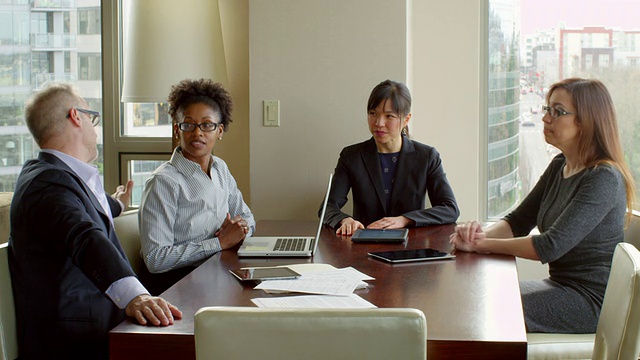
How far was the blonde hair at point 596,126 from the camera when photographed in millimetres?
2531

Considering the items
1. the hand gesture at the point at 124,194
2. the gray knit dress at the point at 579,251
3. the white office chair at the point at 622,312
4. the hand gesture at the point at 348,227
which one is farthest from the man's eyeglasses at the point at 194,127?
the white office chair at the point at 622,312

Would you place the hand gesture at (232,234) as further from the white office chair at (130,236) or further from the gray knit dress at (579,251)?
the gray knit dress at (579,251)

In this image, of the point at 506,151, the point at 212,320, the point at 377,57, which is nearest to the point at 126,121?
the point at 377,57

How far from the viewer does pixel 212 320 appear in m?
1.28

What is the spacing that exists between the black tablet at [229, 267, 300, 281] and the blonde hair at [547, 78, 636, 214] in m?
1.12

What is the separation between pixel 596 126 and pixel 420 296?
1063 millimetres

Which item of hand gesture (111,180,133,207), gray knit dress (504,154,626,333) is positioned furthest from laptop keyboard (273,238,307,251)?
gray knit dress (504,154,626,333)

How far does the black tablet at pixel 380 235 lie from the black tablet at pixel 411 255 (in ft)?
0.71

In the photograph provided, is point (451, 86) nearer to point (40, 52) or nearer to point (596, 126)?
point (596, 126)

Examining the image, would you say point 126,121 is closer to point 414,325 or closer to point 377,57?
point 377,57

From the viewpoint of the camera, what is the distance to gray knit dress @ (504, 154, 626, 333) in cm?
242

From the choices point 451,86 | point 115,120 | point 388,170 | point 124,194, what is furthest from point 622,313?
point 115,120

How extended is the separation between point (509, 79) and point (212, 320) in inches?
121

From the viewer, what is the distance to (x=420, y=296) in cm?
189
